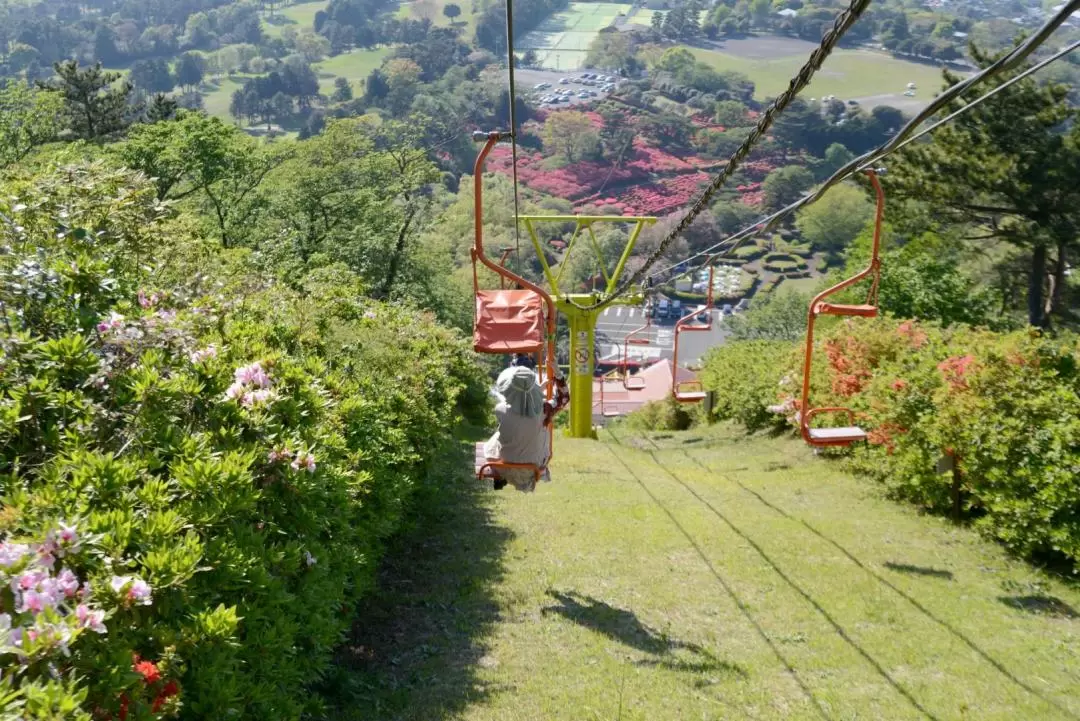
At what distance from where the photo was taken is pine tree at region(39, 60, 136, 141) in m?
43.3

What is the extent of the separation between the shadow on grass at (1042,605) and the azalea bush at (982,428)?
63 centimetres

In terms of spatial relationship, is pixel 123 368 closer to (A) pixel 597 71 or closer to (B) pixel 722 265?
(B) pixel 722 265

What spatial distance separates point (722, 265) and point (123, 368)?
9353cm

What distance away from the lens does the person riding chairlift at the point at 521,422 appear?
9031 millimetres

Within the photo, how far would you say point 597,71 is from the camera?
178500mm

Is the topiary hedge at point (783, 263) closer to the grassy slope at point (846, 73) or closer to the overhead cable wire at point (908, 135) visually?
the grassy slope at point (846, 73)

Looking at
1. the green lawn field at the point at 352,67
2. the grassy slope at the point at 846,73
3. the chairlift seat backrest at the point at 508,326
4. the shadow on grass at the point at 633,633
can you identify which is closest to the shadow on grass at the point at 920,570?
the shadow on grass at the point at 633,633

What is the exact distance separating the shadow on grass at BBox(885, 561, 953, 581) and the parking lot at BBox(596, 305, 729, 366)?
52.0m

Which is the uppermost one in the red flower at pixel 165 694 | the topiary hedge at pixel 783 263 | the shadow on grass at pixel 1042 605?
the red flower at pixel 165 694

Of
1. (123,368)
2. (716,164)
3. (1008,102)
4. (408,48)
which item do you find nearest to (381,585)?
(123,368)

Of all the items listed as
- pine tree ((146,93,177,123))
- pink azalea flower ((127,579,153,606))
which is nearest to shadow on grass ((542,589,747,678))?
pink azalea flower ((127,579,153,606))

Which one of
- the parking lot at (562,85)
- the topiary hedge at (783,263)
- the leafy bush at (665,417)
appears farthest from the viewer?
the parking lot at (562,85)

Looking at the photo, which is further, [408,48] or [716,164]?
[408,48]

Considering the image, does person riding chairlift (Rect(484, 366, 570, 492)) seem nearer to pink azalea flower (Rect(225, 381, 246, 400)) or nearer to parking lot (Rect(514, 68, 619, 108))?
pink azalea flower (Rect(225, 381, 246, 400))
